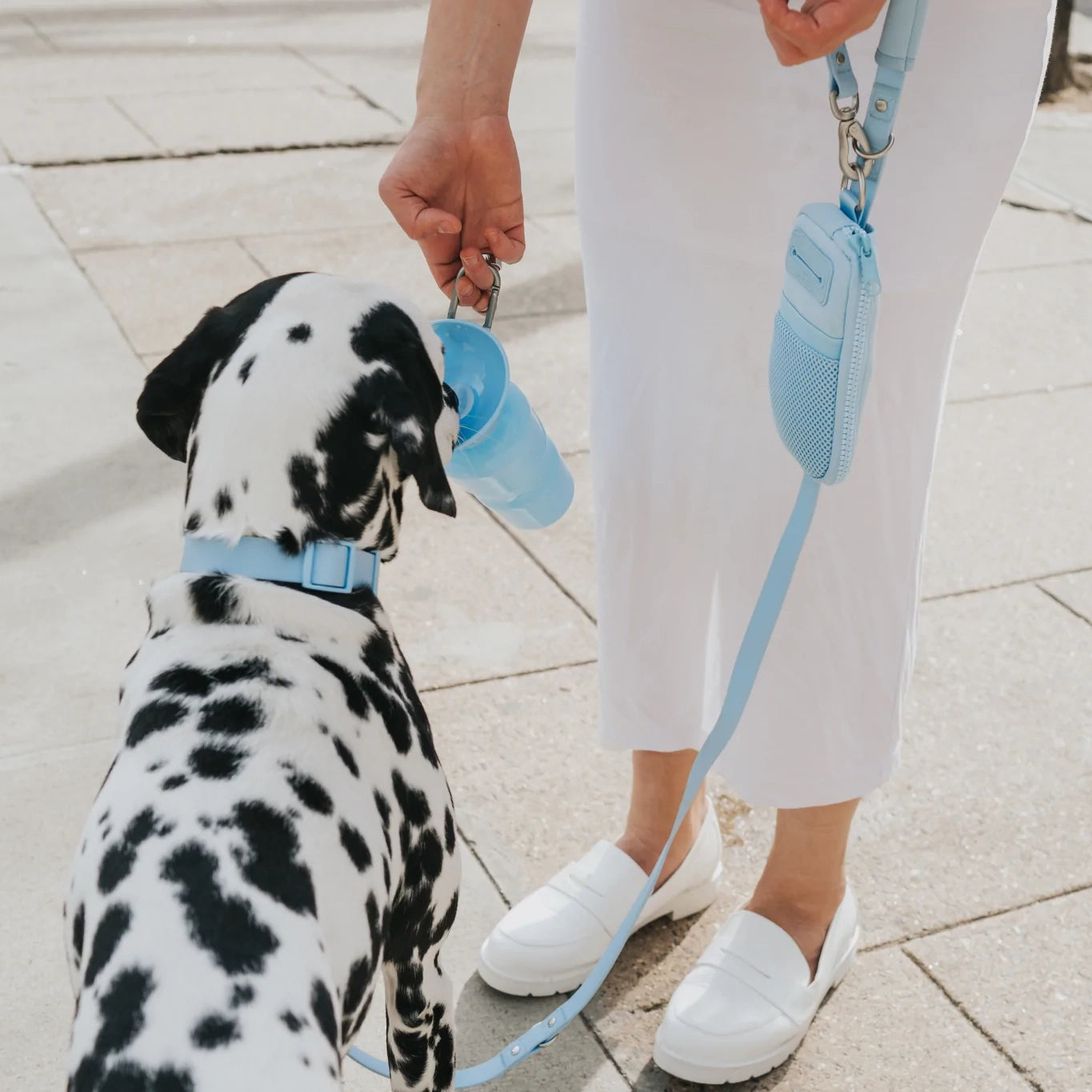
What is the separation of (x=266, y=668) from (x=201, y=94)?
24.1ft

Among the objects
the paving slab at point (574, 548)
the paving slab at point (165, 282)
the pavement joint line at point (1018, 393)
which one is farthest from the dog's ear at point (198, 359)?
the pavement joint line at point (1018, 393)

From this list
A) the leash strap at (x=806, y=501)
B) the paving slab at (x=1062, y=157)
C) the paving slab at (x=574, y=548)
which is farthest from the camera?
the paving slab at (x=1062, y=157)

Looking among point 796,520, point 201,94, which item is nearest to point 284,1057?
point 796,520

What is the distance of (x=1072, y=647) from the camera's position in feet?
13.2

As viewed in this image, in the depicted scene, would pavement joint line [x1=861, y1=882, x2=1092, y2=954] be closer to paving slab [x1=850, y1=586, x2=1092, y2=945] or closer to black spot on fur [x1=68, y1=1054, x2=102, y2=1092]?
paving slab [x1=850, y1=586, x2=1092, y2=945]

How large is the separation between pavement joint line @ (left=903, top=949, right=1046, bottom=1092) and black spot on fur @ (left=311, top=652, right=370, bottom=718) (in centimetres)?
146

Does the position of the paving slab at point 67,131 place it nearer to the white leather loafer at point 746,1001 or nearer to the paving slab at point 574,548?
the paving slab at point 574,548

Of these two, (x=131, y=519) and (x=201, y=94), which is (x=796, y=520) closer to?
(x=131, y=519)

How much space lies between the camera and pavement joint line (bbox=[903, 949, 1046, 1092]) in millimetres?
2732

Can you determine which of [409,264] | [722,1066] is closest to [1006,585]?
[722,1066]

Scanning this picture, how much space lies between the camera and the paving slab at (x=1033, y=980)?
2770 mm

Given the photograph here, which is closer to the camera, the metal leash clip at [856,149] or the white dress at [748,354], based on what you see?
the metal leash clip at [856,149]

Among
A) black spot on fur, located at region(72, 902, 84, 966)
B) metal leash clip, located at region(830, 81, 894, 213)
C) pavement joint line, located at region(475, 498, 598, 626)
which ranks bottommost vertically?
pavement joint line, located at region(475, 498, 598, 626)

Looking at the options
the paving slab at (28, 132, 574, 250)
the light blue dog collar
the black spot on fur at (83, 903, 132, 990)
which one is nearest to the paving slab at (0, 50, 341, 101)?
the paving slab at (28, 132, 574, 250)
